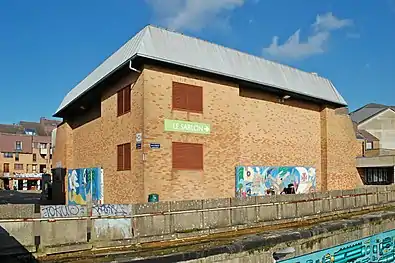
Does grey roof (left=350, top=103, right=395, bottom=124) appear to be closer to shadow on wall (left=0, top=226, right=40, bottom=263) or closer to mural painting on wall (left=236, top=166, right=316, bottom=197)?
mural painting on wall (left=236, top=166, right=316, bottom=197)

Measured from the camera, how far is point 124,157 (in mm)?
20516

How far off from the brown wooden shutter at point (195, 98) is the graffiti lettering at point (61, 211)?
33.4 feet

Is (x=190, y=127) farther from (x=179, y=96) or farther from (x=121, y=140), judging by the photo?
(x=121, y=140)

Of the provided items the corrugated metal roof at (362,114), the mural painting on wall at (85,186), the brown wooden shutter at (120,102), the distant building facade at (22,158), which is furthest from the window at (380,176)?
the distant building facade at (22,158)

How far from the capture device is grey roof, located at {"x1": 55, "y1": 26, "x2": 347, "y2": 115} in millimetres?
18984

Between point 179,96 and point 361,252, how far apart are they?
10860mm

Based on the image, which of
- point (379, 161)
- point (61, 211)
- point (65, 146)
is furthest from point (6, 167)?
point (61, 211)

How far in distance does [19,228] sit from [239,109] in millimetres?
15562

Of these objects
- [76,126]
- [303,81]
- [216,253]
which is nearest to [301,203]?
[216,253]

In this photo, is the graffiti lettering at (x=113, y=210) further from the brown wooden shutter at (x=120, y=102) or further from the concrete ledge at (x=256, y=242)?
the brown wooden shutter at (x=120, y=102)

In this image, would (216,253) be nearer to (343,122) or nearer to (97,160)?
(97,160)

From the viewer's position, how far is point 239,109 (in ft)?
75.3

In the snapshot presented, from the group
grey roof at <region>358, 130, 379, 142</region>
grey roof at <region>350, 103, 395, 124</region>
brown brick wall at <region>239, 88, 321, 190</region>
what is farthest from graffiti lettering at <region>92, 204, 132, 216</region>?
grey roof at <region>350, 103, 395, 124</region>

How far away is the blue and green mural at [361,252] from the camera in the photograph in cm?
1205
